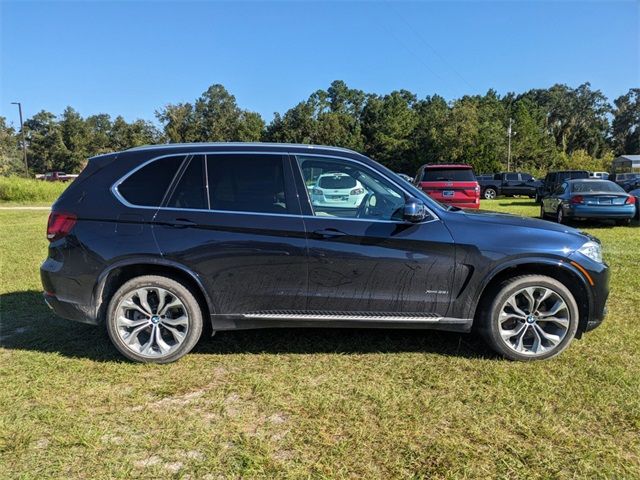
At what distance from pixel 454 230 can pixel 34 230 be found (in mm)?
12141

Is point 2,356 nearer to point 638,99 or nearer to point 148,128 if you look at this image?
point 148,128

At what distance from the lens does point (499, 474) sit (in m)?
2.60

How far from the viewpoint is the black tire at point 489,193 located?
31.1 m

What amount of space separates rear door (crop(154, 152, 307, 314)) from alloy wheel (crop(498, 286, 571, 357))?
170cm

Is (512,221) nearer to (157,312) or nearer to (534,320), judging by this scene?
(534,320)

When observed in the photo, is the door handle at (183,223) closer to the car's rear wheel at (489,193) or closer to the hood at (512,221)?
the hood at (512,221)

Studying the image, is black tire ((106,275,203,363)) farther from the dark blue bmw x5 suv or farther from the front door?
the front door

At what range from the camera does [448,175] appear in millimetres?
12547

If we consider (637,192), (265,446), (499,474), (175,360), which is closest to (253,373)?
(175,360)

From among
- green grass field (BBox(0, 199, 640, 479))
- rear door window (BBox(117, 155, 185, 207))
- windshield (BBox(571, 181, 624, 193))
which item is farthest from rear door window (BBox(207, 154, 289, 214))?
windshield (BBox(571, 181, 624, 193))

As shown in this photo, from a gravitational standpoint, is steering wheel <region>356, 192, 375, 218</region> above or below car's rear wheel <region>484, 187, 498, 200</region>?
above

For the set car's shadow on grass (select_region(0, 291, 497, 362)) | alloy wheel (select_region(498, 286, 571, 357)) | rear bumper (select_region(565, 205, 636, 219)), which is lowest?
car's shadow on grass (select_region(0, 291, 497, 362))

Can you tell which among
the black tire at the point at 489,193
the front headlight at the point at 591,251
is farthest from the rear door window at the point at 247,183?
the black tire at the point at 489,193

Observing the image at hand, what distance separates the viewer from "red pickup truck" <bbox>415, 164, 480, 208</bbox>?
12344 millimetres
